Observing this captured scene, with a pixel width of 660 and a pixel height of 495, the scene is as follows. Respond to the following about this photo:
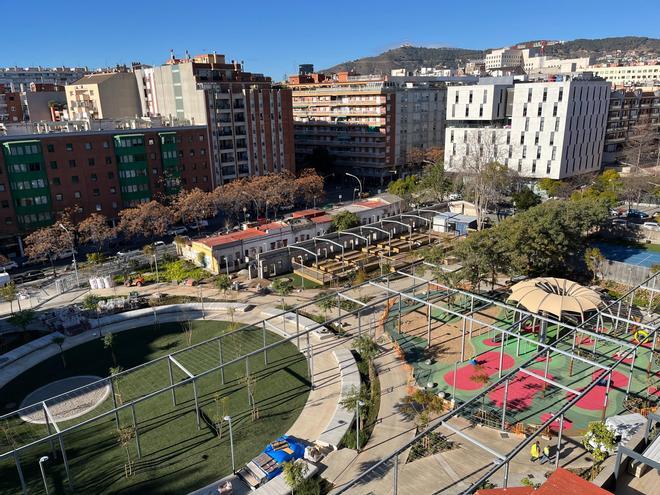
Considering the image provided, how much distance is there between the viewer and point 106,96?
85938 millimetres

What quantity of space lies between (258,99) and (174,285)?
42.0 m

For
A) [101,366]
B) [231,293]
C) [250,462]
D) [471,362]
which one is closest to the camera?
[250,462]

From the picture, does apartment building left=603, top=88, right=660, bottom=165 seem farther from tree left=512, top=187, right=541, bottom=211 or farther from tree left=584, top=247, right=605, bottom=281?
tree left=584, top=247, right=605, bottom=281

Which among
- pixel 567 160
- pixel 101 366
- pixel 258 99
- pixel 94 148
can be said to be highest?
pixel 258 99

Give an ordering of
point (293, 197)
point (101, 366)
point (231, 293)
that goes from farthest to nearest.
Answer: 1. point (293, 197)
2. point (231, 293)
3. point (101, 366)

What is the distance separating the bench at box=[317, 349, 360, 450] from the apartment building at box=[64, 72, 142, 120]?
74422 millimetres

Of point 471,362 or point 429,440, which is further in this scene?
point 471,362

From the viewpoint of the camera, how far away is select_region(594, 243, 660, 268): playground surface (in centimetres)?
4740

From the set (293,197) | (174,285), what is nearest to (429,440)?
(174,285)

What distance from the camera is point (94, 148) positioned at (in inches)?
2411

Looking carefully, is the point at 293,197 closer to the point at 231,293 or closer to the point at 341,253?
the point at 341,253

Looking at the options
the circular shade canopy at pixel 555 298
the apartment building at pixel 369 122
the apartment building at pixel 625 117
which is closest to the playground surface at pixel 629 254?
the circular shade canopy at pixel 555 298

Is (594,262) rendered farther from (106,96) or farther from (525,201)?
(106,96)

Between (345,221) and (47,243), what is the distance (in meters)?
31.4
